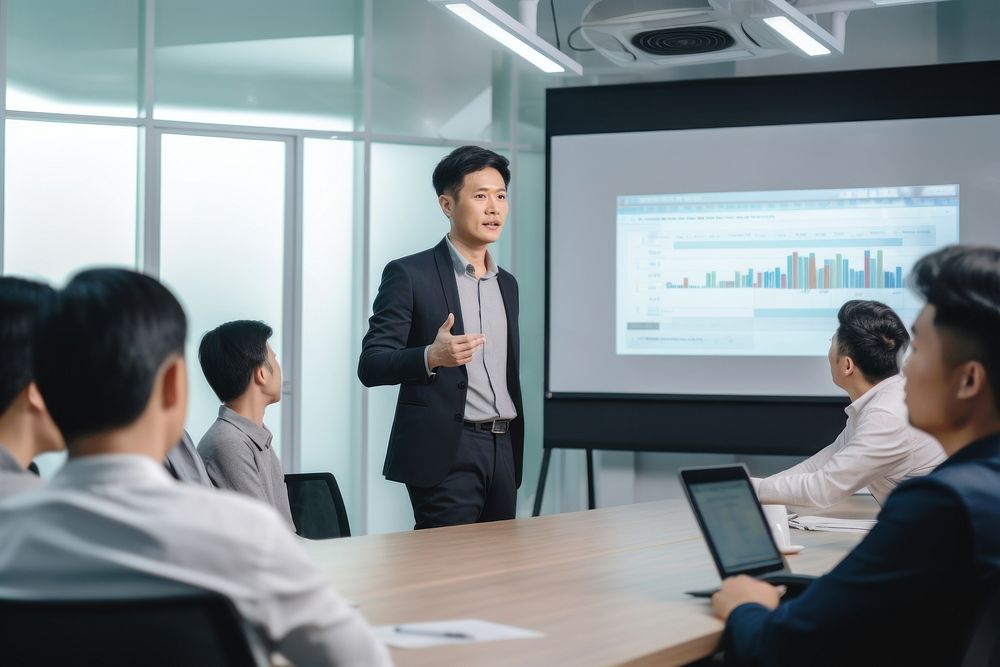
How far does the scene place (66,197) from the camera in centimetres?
519

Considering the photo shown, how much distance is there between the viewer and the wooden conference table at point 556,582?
160 cm

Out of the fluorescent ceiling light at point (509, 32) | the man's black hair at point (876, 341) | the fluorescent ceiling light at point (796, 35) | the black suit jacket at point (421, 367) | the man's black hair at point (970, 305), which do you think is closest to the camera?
the man's black hair at point (970, 305)

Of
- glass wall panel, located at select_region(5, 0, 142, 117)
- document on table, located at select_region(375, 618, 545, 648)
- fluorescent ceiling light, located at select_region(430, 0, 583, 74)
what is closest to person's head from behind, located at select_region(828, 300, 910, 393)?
document on table, located at select_region(375, 618, 545, 648)

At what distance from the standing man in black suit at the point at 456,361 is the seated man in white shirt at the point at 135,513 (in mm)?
1811

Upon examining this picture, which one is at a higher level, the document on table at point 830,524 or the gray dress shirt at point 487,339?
the gray dress shirt at point 487,339

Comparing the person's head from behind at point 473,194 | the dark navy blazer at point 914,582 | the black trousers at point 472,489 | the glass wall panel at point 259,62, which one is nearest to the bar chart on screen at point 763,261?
the glass wall panel at point 259,62

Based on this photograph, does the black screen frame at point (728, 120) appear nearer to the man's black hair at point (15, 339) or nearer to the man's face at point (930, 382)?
the man's face at point (930, 382)

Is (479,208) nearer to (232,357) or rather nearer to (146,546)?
(232,357)

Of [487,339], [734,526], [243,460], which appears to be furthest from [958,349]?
[487,339]

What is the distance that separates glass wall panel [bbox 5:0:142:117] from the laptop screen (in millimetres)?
4212

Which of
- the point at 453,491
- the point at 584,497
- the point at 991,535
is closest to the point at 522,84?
the point at 584,497

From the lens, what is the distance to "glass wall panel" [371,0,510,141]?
5.85m

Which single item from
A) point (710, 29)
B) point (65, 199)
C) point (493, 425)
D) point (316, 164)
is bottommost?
point (493, 425)

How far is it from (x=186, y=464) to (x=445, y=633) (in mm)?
1209
